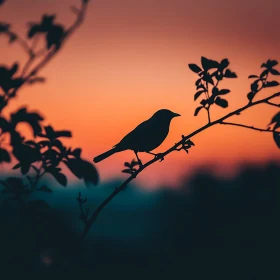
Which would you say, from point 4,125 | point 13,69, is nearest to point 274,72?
point 13,69

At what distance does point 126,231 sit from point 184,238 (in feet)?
46.7

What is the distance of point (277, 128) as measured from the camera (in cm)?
317

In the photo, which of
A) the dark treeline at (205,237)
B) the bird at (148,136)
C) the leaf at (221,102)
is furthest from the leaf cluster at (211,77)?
the dark treeline at (205,237)

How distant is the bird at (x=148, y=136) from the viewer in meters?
5.85

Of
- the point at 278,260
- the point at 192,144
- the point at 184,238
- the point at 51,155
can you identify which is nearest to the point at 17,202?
the point at 51,155

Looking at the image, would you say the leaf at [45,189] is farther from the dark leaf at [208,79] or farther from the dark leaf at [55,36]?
the dark leaf at [208,79]

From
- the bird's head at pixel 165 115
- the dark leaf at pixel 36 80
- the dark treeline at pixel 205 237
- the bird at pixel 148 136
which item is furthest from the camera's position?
the dark treeline at pixel 205 237

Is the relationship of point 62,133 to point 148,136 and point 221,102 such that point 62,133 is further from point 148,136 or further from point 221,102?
point 148,136

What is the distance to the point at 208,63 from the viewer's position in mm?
3660

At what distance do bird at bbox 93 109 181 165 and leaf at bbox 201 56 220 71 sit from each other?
2.23m

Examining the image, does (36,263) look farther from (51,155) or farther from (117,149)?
(117,149)

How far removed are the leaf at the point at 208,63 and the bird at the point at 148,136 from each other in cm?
223

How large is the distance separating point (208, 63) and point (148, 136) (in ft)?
7.51

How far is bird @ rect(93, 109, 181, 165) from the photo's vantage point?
585 centimetres
